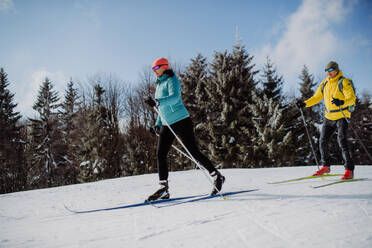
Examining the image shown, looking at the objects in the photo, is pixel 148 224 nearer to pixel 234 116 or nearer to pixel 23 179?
pixel 234 116

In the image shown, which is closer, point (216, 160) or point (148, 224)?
point (148, 224)

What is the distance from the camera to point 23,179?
1892 centimetres

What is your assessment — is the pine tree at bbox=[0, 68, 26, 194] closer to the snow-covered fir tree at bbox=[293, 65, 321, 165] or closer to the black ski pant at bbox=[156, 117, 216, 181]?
the black ski pant at bbox=[156, 117, 216, 181]

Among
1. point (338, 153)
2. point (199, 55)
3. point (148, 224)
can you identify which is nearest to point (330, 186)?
point (148, 224)

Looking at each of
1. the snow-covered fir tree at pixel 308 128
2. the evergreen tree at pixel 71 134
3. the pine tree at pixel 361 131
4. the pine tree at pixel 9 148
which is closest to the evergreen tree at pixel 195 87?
the snow-covered fir tree at pixel 308 128

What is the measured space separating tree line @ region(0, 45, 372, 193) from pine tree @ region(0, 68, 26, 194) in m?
0.07

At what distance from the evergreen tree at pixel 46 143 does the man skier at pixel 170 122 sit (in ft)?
69.2

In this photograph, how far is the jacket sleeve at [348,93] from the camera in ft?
10.6

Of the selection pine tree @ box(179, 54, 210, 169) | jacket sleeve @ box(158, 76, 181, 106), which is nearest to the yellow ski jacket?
jacket sleeve @ box(158, 76, 181, 106)

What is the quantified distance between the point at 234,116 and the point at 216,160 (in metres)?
3.21

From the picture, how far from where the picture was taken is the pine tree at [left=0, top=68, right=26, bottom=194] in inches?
680

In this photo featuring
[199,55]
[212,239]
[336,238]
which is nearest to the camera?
[336,238]

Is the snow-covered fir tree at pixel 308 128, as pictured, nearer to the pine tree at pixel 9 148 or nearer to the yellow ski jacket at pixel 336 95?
the yellow ski jacket at pixel 336 95

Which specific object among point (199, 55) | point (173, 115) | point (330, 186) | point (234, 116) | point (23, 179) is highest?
point (199, 55)
